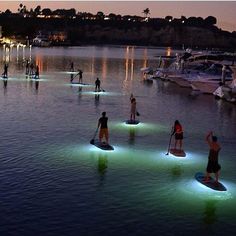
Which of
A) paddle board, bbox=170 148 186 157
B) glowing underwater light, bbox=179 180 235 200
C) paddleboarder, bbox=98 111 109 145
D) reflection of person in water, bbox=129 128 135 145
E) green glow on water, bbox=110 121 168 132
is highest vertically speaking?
paddleboarder, bbox=98 111 109 145

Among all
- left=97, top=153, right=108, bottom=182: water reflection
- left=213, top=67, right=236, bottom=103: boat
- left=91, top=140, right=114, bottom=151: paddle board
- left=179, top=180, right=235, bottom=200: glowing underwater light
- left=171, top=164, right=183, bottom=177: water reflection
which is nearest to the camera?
left=179, top=180, right=235, bottom=200: glowing underwater light

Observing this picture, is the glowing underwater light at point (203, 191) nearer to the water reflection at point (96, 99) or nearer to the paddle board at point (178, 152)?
the paddle board at point (178, 152)

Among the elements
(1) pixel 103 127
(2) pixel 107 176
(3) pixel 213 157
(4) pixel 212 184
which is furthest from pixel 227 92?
(3) pixel 213 157

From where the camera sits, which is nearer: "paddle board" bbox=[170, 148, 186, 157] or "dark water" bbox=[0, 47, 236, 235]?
"dark water" bbox=[0, 47, 236, 235]

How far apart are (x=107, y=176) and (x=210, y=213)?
19.7 feet

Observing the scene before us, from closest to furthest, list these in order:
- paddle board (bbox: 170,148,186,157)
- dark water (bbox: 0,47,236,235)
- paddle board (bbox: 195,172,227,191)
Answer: dark water (bbox: 0,47,236,235) → paddle board (bbox: 195,172,227,191) → paddle board (bbox: 170,148,186,157)

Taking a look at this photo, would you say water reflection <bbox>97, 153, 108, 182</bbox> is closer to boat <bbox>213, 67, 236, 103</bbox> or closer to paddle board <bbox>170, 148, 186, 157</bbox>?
paddle board <bbox>170, 148, 186, 157</bbox>

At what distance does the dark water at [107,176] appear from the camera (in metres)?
18.9

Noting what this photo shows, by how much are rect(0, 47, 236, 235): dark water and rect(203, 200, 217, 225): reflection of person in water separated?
0.04 m

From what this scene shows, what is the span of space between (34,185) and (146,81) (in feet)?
202

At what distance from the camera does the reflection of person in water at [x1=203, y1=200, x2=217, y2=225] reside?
64.4 ft

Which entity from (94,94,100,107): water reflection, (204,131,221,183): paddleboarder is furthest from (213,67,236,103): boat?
(204,131,221,183): paddleboarder

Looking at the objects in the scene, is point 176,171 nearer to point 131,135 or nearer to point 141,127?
point 131,135

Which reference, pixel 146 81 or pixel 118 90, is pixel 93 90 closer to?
pixel 118 90
